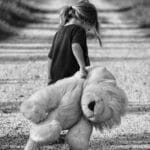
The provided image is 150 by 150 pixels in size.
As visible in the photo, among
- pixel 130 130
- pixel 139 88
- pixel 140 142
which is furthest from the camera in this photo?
pixel 139 88

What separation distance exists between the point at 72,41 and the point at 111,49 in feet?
34.9

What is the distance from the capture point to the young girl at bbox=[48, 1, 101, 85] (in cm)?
575

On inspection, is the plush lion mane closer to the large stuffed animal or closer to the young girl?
the large stuffed animal

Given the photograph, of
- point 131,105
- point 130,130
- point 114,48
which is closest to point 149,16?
point 114,48

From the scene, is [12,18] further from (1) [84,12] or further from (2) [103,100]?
(2) [103,100]

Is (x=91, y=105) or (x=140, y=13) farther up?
(x=91, y=105)

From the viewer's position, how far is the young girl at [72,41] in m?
5.75

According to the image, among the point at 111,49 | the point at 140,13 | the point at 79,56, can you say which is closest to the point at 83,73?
the point at 79,56

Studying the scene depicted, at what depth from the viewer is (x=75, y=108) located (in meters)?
5.47

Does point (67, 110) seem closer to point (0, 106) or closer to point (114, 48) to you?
point (0, 106)

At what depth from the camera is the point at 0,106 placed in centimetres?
860

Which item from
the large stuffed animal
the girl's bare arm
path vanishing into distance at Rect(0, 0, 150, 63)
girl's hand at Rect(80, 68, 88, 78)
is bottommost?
path vanishing into distance at Rect(0, 0, 150, 63)

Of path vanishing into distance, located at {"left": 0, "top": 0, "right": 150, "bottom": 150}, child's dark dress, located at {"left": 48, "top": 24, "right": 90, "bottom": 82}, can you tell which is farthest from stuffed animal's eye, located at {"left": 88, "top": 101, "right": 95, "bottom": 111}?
path vanishing into distance, located at {"left": 0, "top": 0, "right": 150, "bottom": 150}

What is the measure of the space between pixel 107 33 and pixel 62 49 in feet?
47.8
